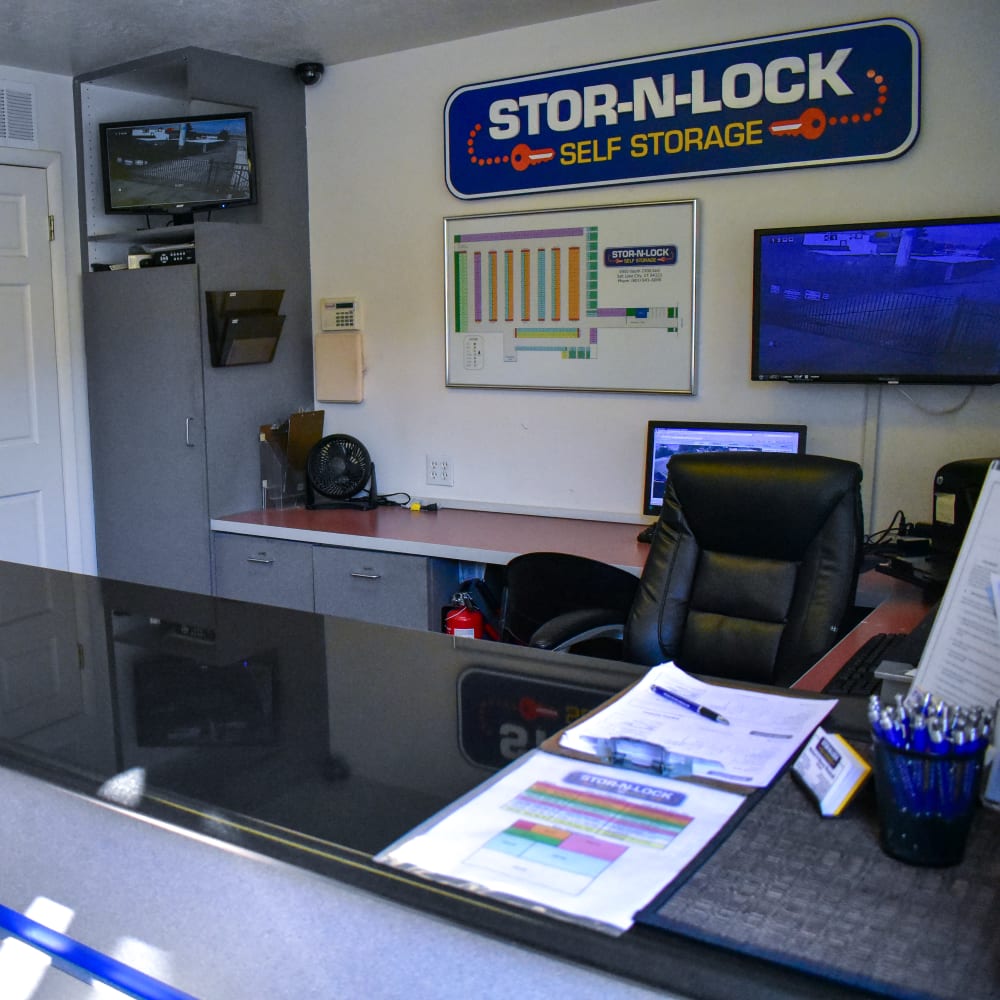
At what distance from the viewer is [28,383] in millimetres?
4758

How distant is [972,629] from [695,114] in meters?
2.88

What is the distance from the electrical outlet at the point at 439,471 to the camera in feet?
14.8

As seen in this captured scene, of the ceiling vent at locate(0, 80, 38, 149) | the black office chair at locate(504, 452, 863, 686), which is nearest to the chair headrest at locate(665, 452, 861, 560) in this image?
the black office chair at locate(504, 452, 863, 686)

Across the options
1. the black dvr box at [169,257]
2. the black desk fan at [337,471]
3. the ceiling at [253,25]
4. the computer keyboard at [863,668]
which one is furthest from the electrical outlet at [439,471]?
the computer keyboard at [863,668]

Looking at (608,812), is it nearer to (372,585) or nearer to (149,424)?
(372,585)

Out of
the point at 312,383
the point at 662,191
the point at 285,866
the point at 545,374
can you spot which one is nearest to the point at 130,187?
the point at 312,383

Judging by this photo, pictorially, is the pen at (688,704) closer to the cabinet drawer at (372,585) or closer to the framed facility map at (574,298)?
the cabinet drawer at (372,585)

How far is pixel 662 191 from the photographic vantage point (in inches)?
153

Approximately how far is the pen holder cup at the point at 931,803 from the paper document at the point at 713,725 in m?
0.18

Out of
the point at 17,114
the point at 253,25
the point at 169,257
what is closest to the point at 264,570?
the point at 169,257

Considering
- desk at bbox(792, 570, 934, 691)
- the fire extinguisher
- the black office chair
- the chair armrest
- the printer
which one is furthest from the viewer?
the fire extinguisher

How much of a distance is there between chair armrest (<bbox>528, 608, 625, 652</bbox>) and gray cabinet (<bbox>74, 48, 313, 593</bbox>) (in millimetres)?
2079

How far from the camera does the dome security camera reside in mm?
4547

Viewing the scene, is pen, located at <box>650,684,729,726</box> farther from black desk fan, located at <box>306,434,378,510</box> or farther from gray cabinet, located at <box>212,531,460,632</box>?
black desk fan, located at <box>306,434,378,510</box>
